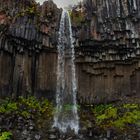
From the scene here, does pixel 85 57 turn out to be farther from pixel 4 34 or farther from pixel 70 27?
pixel 4 34

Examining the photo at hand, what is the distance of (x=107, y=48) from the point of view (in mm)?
32656

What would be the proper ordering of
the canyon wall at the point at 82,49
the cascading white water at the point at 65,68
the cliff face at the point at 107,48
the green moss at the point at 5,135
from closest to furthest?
the green moss at the point at 5,135 < the canyon wall at the point at 82,49 < the cliff face at the point at 107,48 < the cascading white water at the point at 65,68

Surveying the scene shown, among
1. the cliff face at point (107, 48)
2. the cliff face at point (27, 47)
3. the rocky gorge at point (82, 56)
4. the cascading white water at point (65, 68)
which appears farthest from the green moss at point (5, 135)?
the cliff face at point (107, 48)

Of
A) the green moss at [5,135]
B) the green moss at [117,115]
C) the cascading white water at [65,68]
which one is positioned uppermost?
the cascading white water at [65,68]

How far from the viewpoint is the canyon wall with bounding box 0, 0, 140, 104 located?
3152 cm

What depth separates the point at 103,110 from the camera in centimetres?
3144

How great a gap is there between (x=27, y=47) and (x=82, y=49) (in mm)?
4402

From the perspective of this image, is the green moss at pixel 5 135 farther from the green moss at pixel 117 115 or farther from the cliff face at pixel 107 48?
the cliff face at pixel 107 48

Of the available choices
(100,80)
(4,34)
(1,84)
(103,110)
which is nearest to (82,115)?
(103,110)

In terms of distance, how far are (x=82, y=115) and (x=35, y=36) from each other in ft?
23.4

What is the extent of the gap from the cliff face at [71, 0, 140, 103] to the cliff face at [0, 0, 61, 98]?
2203 mm

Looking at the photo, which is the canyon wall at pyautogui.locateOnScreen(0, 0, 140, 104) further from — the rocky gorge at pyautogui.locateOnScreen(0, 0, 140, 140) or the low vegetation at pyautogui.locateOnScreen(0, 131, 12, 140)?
the low vegetation at pyautogui.locateOnScreen(0, 131, 12, 140)

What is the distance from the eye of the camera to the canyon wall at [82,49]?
3152cm

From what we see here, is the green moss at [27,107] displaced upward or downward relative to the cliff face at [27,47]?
downward
